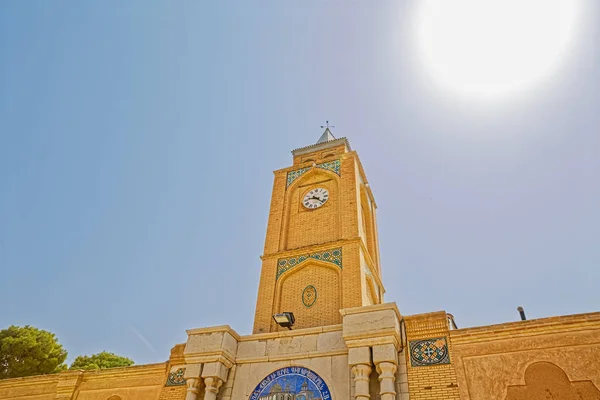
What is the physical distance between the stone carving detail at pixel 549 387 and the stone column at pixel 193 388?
6.48 meters

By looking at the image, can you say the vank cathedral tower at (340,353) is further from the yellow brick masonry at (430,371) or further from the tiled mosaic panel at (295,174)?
the tiled mosaic panel at (295,174)

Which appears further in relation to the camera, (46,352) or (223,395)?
(46,352)

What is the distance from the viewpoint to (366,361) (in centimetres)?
809

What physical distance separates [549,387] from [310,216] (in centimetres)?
882

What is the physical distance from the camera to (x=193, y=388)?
9344mm

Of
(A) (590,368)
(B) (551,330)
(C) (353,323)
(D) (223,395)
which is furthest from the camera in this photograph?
(D) (223,395)

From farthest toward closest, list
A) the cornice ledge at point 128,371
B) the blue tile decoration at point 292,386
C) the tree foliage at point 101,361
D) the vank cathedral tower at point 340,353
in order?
the tree foliage at point 101,361, the cornice ledge at point 128,371, the blue tile decoration at point 292,386, the vank cathedral tower at point 340,353

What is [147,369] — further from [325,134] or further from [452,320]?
[325,134]

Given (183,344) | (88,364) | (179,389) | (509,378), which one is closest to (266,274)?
(183,344)

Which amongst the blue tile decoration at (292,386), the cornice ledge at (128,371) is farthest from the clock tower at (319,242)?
the cornice ledge at (128,371)

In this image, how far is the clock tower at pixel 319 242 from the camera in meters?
11.8

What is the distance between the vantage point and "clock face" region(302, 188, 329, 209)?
1494 cm

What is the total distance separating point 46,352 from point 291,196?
17.4m

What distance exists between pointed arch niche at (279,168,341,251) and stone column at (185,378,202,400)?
17.5ft
